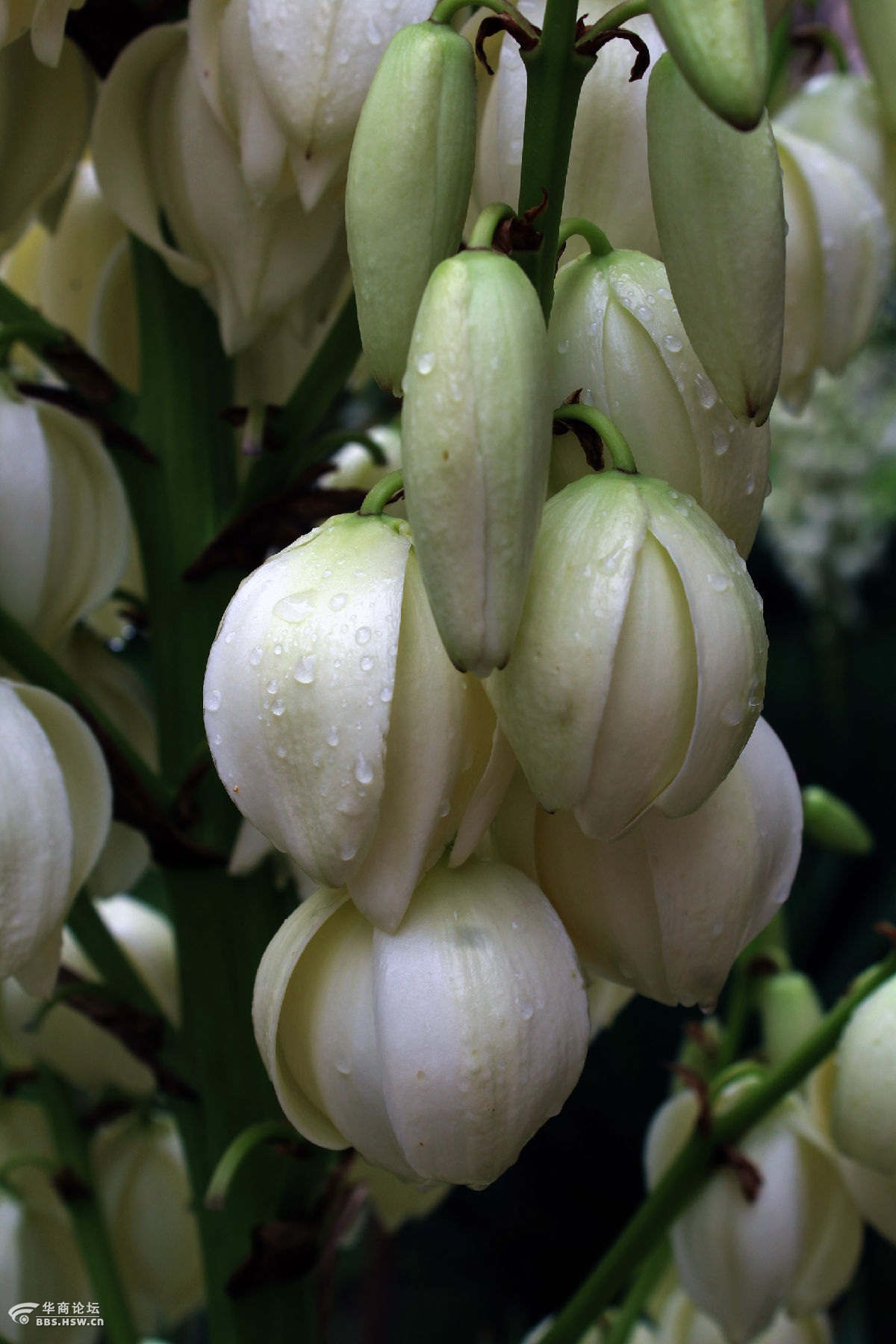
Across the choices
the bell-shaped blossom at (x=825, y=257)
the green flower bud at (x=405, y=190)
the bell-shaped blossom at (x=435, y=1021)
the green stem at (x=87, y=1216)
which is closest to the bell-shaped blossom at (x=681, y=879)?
the bell-shaped blossom at (x=435, y=1021)

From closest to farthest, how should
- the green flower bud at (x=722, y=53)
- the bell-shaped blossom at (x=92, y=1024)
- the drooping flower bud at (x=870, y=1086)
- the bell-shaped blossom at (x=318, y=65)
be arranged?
1. the green flower bud at (x=722, y=53)
2. the bell-shaped blossom at (x=318, y=65)
3. the drooping flower bud at (x=870, y=1086)
4. the bell-shaped blossom at (x=92, y=1024)

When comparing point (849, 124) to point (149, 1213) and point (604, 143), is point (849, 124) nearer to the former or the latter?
point (604, 143)

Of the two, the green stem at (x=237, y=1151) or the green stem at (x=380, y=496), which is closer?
the green stem at (x=380, y=496)

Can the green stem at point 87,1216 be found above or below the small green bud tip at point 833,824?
below

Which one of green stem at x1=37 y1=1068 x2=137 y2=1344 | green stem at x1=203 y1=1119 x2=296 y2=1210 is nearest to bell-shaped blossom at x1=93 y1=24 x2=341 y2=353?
green stem at x1=203 y1=1119 x2=296 y2=1210

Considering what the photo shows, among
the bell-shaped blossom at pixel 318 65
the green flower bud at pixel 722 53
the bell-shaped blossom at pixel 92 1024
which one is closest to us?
the green flower bud at pixel 722 53

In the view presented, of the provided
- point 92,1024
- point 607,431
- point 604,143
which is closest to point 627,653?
point 607,431

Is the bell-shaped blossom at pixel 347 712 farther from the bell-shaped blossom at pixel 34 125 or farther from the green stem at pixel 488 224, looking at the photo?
the bell-shaped blossom at pixel 34 125

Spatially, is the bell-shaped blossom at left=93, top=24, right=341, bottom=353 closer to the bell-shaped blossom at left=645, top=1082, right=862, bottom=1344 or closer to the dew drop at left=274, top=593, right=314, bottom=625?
the dew drop at left=274, top=593, right=314, bottom=625
